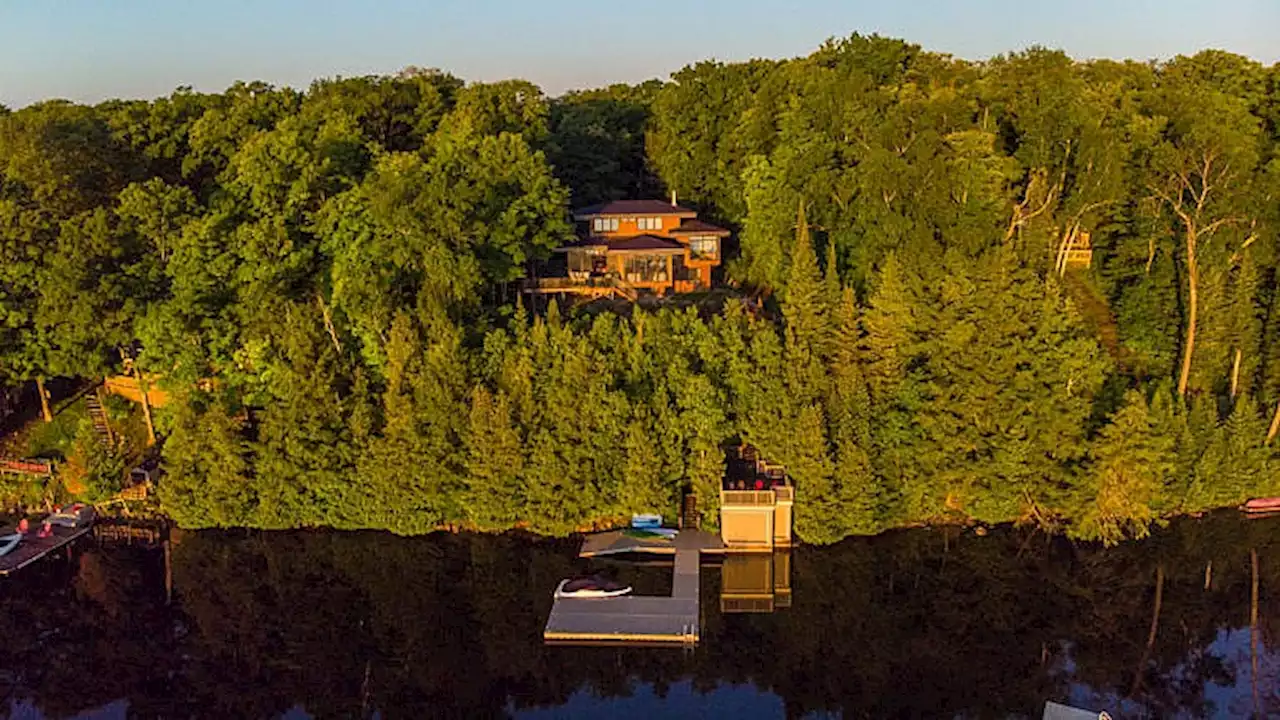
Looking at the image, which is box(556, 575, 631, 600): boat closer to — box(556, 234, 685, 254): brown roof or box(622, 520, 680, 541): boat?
box(622, 520, 680, 541): boat

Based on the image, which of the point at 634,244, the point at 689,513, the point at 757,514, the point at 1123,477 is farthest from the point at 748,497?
the point at 634,244

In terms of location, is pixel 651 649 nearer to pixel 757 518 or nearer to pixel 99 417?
pixel 757 518

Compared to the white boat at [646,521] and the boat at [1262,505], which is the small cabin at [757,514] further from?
the boat at [1262,505]

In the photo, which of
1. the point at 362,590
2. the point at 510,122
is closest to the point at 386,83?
the point at 510,122

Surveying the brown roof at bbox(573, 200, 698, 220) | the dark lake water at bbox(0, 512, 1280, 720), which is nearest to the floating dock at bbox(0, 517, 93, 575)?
the dark lake water at bbox(0, 512, 1280, 720)

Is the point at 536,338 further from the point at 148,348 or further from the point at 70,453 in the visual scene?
the point at 70,453
